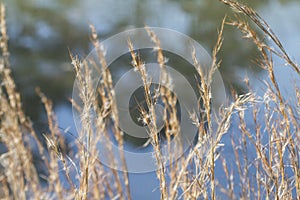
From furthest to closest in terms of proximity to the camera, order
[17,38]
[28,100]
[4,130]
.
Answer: [17,38]
[28,100]
[4,130]

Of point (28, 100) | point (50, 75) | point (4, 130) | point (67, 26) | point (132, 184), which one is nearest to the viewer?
point (4, 130)

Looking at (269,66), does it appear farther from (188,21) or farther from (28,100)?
(188,21)

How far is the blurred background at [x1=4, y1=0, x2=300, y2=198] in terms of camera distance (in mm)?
5008

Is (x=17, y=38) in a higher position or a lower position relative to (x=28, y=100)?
higher

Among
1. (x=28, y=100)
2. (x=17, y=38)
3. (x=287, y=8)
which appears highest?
(x=287, y=8)

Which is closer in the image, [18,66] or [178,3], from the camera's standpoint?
[18,66]

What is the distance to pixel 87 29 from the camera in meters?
6.32

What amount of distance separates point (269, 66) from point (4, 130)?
1.63 feet

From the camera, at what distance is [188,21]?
6.61 metres

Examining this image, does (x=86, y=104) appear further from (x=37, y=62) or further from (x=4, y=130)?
(x=37, y=62)

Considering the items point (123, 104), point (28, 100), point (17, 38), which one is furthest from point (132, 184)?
point (17, 38)

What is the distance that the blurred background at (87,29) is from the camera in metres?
5.01

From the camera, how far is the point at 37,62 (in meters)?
5.70

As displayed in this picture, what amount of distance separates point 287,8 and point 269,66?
6.93 metres
